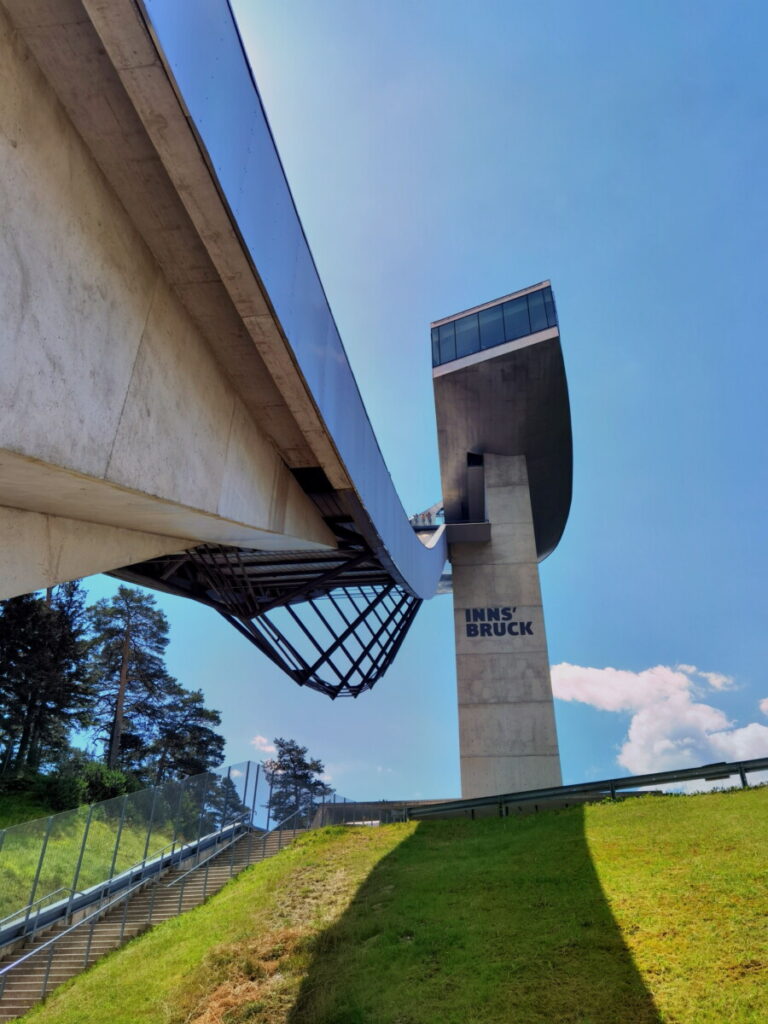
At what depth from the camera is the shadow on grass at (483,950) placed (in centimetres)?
713

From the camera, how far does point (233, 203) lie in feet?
17.3

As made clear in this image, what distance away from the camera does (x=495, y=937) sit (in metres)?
8.88

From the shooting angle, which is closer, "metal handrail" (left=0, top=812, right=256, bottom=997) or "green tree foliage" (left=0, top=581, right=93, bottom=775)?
"metal handrail" (left=0, top=812, right=256, bottom=997)

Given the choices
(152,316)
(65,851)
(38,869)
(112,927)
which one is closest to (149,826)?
(65,851)

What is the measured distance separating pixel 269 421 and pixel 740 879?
9174mm

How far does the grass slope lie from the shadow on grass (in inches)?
1.1

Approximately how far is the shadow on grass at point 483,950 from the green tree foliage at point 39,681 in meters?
24.2

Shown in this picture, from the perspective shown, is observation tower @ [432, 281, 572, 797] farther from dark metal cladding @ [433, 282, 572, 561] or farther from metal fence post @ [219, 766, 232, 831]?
metal fence post @ [219, 766, 232, 831]

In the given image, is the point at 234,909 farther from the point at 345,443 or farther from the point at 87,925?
the point at 345,443

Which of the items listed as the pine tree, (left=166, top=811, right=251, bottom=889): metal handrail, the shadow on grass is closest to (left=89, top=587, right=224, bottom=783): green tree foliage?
the pine tree

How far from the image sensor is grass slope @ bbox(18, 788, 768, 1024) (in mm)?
7141

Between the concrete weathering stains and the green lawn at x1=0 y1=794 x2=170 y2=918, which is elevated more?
the concrete weathering stains

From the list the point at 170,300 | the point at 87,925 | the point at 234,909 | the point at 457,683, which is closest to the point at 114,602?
the point at 457,683

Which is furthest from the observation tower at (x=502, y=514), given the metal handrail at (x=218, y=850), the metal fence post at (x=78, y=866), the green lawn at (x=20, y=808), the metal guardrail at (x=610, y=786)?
the green lawn at (x=20, y=808)
